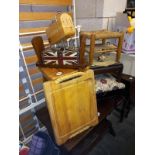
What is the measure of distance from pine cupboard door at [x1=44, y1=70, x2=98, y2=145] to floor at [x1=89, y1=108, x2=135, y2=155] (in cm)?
59

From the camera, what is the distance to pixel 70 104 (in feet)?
3.39

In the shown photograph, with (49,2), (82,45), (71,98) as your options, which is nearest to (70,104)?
(71,98)

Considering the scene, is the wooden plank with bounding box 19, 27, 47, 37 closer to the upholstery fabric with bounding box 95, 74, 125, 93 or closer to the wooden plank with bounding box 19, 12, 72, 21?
the wooden plank with bounding box 19, 12, 72, 21

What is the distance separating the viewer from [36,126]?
152 cm

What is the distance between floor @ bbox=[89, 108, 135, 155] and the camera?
5.10 feet

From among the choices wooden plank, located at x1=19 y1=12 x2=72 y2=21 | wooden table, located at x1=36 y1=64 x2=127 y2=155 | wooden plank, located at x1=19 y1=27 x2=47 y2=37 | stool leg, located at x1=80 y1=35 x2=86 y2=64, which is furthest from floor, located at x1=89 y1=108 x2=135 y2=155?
wooden plank, located at x1=19 y1=12 x2=72 y2=21

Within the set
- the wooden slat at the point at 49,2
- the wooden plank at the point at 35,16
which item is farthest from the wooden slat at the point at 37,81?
the wooden slat at the point at 49,2

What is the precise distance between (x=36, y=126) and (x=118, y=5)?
188 centimetres
